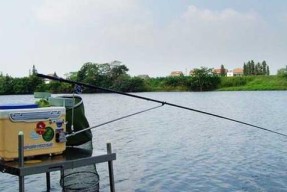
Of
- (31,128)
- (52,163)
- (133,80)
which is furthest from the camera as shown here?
(133,80)

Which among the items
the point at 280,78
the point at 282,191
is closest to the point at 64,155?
the point at 282,191

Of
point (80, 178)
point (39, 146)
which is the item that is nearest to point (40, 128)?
point (39, 146)

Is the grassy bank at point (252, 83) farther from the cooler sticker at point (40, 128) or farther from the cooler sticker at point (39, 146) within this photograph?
the cooler sticker at point (40, 128)

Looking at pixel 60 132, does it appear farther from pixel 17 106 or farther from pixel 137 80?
pixel 137 80

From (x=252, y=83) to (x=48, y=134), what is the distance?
516 ft

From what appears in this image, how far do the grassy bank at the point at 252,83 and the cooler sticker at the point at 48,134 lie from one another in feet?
487

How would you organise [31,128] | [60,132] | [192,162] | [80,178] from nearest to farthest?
[31,128] < [60,132] < [80,178] < [192,162]

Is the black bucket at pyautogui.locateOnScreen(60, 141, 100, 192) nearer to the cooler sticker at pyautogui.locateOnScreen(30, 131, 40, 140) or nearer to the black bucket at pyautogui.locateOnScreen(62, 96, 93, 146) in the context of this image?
the black bucket at pyautogui.locateOnScreen(62, 96, 93, 146)

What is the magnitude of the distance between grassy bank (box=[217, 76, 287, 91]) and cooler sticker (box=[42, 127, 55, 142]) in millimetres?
148455

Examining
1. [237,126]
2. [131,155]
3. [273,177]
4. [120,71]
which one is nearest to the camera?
[273,177]

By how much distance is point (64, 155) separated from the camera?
790 cm

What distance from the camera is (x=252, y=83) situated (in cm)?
15938

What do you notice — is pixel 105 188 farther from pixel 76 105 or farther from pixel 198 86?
pixel 198 86

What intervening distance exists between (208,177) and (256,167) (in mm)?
2643
